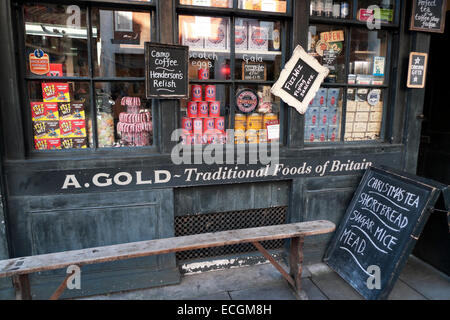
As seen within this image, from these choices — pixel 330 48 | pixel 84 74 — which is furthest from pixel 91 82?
pixel 330 48

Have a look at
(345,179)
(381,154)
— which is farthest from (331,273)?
(381,154)

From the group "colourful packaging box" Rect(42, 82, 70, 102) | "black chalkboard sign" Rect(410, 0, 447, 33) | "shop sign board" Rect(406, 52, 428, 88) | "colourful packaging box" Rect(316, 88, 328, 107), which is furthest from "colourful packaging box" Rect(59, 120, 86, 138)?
"black chalkboard sign" Rect(410, 0, 447, 33)

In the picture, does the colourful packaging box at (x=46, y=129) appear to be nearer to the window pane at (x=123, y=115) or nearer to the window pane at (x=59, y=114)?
the window pane at (x=59, y=114)

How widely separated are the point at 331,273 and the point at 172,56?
309 centimetres

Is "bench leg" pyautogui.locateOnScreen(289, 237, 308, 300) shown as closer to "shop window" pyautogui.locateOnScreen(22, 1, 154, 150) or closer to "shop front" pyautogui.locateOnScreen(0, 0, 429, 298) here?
"shop front" pyautogui.locateOnScreen(0, 0, 429, 298)

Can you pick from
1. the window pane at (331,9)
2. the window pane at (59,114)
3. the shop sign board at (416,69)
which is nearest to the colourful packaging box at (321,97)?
the window pane at (331,9)

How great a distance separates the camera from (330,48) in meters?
3.94

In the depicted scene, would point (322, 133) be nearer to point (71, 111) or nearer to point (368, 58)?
point (368, 58)

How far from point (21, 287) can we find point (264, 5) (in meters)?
3.71

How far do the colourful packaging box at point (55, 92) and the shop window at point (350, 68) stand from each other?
2.79m

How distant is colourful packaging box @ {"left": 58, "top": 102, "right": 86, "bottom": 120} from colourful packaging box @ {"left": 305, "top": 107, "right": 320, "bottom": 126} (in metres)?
2.63

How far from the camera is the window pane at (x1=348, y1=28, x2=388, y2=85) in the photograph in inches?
159

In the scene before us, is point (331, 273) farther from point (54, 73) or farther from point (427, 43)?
point (54, 73)

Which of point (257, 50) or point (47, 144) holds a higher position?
point (257, 50)
